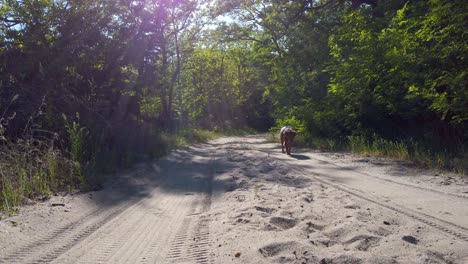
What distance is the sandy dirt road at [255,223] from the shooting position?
465 cm

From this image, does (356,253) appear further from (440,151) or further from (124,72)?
(124,72)

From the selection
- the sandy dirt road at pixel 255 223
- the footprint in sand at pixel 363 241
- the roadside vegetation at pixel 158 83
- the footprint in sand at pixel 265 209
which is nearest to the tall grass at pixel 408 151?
the roadside vegetation at pixel 158 83

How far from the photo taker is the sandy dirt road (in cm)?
465

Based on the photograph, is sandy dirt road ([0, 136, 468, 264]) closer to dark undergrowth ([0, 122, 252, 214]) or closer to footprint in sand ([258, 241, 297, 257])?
footprint in sand ([258, 241, 297, 257])

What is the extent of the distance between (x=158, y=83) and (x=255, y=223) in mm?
19503

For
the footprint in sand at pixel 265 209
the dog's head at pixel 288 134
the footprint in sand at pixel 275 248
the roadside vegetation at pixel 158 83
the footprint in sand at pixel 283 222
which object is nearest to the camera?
the footprint in sand at pixel 275 248

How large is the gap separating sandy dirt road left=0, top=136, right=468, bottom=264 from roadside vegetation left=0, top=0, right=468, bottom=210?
146cm

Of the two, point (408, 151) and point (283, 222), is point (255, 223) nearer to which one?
point (283, 222)

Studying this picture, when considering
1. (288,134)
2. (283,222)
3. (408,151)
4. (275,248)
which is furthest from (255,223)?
(288,134)

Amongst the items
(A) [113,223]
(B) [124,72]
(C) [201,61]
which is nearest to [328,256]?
(A) [113,223]

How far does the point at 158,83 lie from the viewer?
2442 centimetres

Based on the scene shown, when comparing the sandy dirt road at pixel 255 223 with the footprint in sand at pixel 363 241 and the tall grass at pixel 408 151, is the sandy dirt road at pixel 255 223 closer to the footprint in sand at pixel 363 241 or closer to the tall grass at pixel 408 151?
the footprint in sand at pixel 363 241

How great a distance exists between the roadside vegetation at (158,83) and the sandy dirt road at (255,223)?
4.79ft

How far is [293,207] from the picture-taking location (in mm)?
6707
